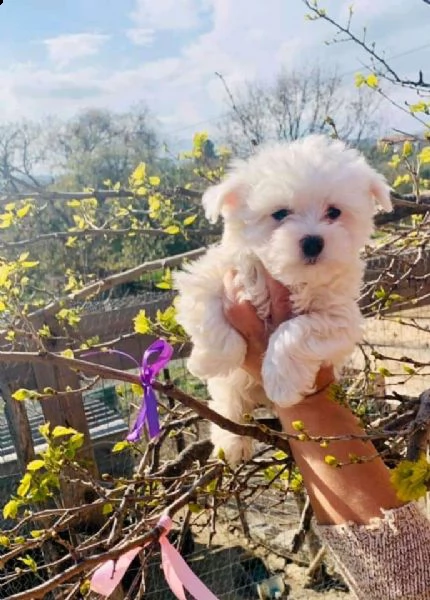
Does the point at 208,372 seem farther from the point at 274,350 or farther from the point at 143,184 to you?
the point at 143,184

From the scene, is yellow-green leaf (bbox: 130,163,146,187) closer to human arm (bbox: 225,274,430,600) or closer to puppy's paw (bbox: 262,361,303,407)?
puppy's paw (bbox: 262,361,303,407)

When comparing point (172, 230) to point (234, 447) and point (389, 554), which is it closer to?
point (234, 447)

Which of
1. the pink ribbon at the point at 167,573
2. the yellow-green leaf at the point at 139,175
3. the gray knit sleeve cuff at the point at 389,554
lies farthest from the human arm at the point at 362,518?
the yellow-green leaf at the point at 139,175

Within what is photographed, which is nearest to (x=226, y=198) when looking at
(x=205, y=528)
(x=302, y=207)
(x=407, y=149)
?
(x=302, y=207)

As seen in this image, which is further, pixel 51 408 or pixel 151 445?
pixel 51 408

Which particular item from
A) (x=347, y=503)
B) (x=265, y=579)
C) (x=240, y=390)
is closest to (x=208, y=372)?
(x=240, y=390)

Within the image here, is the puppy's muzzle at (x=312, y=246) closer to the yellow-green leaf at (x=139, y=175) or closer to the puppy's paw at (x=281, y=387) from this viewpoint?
the puppy's paw at (x=281, y=387)
